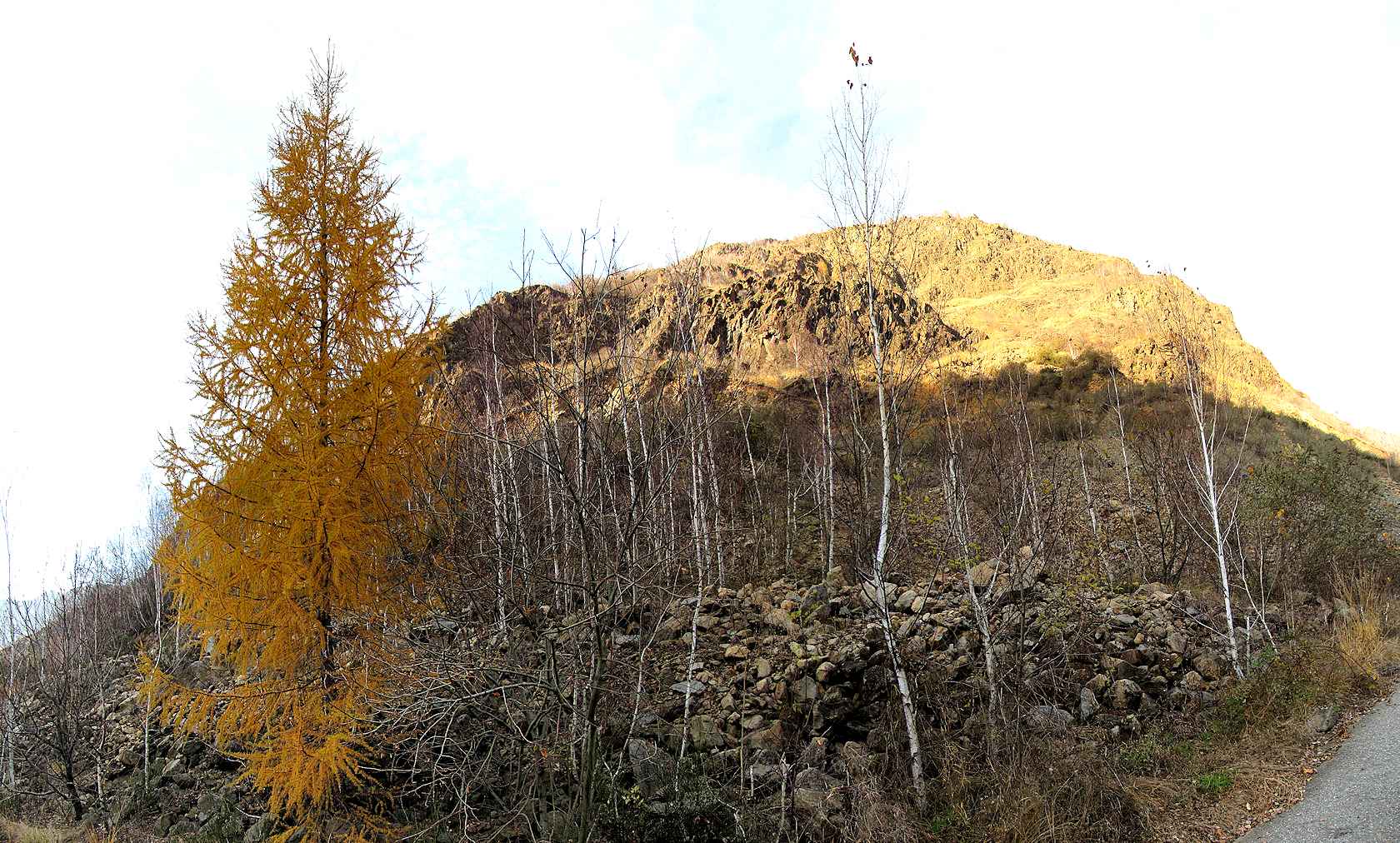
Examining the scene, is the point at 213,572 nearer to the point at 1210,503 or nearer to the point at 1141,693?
the point at 1141,693

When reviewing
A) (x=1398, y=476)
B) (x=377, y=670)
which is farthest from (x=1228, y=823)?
(x=1398, y=476)

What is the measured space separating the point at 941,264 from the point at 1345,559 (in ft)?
183

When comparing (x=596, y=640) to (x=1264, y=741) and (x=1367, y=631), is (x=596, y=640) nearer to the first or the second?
(x=1264, y=741)

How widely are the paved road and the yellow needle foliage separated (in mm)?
9446

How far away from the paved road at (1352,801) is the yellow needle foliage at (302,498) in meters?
9.45

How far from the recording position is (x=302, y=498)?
26.0 feet

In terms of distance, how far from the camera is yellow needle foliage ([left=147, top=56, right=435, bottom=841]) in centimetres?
774

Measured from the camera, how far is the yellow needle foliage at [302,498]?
7.74 m

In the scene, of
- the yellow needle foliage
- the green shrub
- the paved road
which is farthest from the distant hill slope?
the paved road

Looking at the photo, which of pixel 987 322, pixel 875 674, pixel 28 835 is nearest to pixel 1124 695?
pixel 875 674

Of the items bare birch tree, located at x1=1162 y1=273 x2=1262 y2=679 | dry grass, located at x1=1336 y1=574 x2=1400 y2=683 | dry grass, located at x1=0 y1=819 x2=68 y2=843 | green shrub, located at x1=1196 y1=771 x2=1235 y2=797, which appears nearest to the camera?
green shrub, located at x1=1196 y1=771 x2=1235 y2=797

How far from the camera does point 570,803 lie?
598 centimetres

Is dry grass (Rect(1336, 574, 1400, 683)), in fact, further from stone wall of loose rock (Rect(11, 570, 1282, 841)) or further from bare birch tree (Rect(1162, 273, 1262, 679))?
stone wall of loose rock (Rect(11, 570, 1282, 841))

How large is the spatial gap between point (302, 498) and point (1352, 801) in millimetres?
11727
